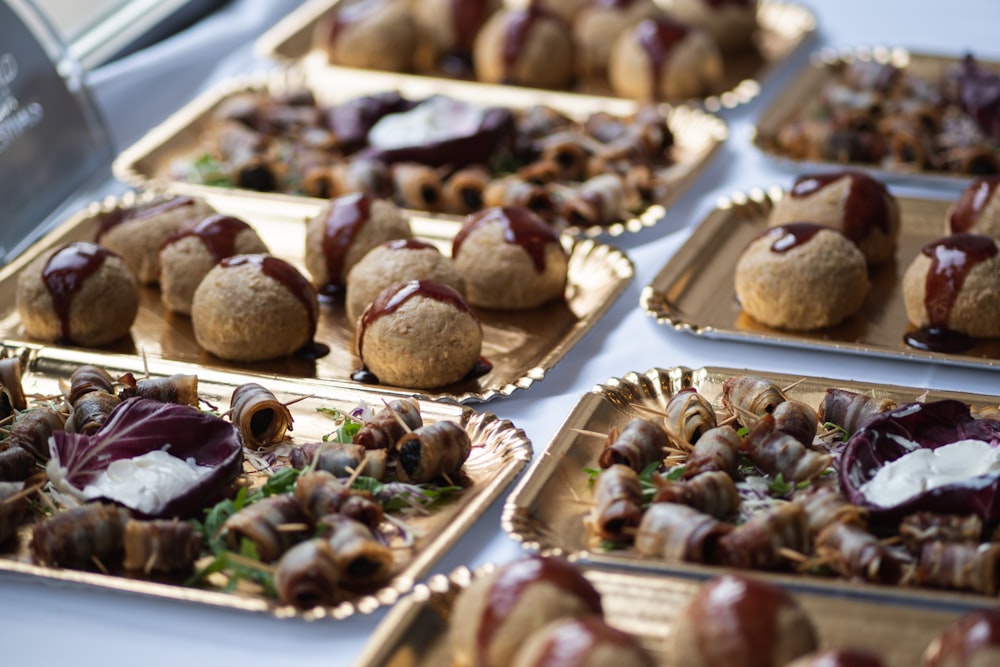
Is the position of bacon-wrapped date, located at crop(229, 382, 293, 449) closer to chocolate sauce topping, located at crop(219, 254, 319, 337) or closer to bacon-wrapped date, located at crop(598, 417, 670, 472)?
chocolate sauce topping, located at crop(219, 254, 319, 337)

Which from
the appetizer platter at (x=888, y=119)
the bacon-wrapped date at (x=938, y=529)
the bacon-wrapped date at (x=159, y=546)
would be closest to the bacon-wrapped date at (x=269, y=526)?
the bacon-wrapped date at (x=159, y=546)

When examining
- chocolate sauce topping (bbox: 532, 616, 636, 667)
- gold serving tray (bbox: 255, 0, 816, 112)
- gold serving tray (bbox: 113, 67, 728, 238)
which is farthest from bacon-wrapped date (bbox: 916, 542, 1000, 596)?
gold serving tray (bbox: 255, 0, 816, 112)

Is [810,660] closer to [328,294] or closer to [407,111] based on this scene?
[328,294]

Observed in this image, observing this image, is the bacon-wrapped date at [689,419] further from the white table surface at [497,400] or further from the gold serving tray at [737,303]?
the gold serving tray at [737,303]

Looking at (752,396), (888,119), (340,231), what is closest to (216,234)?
(340,231)

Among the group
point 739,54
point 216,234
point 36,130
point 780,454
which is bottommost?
A: point 739,54

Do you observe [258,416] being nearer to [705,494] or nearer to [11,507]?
[11,507]
